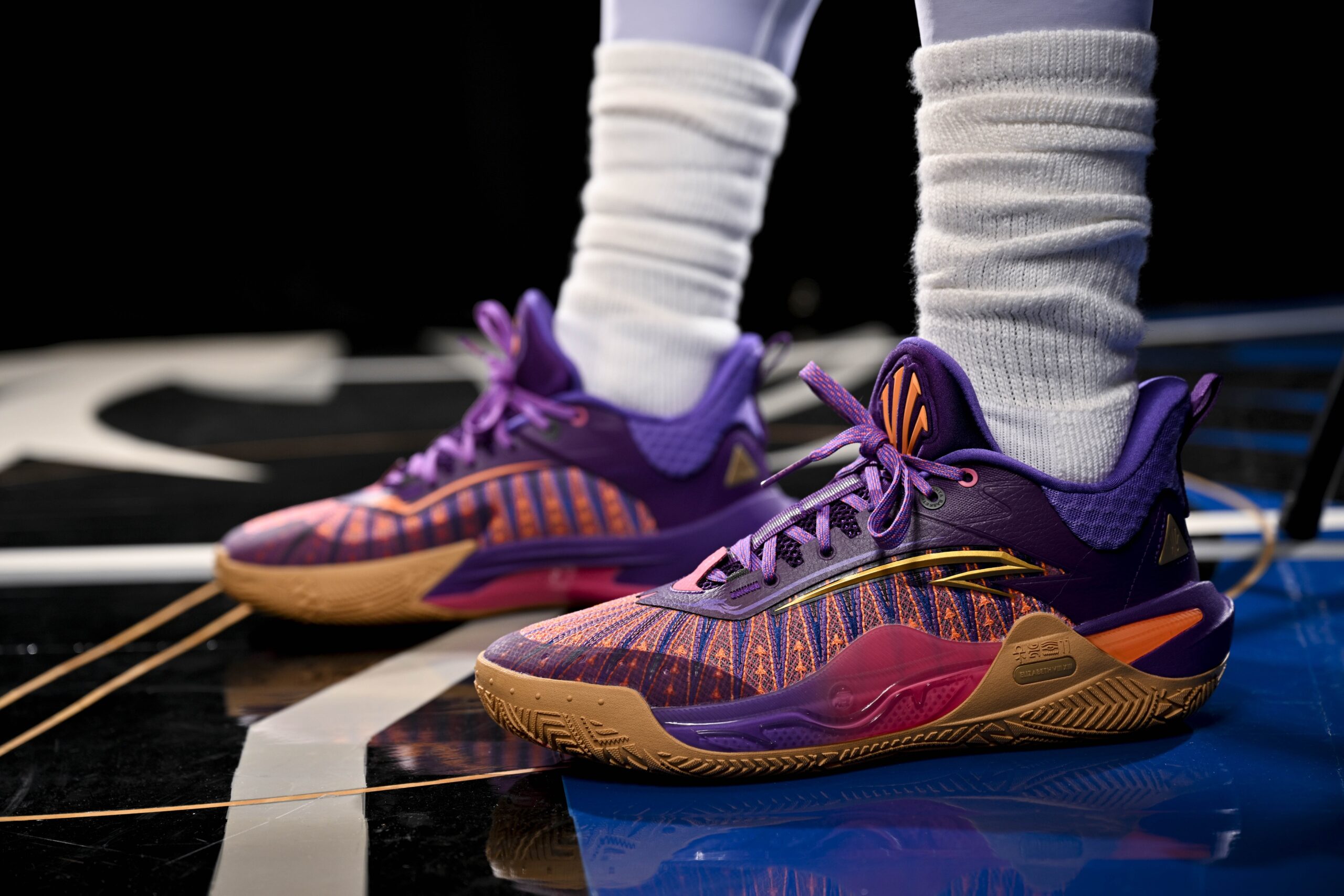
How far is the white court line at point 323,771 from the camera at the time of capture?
637mm

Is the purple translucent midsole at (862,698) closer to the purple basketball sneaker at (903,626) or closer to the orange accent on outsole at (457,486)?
the purple basketball sneaker at (903,626)

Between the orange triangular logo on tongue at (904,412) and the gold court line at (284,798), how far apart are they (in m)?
0.31

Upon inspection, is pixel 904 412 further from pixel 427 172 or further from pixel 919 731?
pixel 427 172

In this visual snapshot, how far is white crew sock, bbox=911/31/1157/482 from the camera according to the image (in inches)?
29.1

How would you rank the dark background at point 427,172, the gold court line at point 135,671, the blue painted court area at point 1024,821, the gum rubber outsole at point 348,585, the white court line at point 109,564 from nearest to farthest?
the blue painted court area at point 1024,821 → the gold court line at point 135,671 → the gum rubber outsole at point 348,585 → the white court line at point 109,564 → the dark background at point 427,172

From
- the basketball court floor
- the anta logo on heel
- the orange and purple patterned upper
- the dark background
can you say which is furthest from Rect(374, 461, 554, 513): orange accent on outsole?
the dark background

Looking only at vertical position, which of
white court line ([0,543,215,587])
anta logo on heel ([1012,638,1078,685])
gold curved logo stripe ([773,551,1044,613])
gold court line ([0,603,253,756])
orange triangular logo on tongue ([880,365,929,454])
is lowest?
gold court line ([0,603,253,756])

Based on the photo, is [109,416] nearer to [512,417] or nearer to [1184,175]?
[512,417]

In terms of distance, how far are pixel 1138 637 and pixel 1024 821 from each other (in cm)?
17

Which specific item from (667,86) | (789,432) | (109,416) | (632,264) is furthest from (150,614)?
(109,416)

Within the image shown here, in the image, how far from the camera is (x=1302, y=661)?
3.02 feet

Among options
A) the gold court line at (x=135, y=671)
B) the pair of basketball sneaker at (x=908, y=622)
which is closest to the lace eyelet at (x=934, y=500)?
the pair of basketball sneaker at (x=908, y=622)
